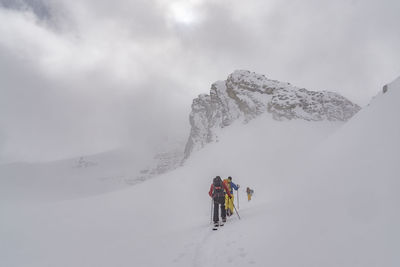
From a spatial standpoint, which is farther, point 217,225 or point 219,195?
point 219,195

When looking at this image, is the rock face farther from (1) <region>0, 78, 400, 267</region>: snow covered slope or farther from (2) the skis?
(1) <region>0, 78, 400, 267</region>: snow covered slope

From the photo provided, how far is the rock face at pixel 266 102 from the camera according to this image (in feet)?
144

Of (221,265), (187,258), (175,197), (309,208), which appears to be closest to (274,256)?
(221,265)

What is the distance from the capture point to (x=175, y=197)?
2434 centimetres

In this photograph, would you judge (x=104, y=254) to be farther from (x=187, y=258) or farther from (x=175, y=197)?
(x=175, y=197)

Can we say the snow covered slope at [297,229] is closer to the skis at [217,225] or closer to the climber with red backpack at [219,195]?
the skis at [217,225]

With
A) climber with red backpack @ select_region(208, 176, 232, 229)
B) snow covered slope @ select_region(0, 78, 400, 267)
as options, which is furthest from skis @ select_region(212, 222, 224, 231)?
climber with red backpack @ select_region(208, 176, 232, 229)

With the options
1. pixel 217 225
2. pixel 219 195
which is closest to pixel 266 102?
pixel 219 195

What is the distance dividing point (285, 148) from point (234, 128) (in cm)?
1726

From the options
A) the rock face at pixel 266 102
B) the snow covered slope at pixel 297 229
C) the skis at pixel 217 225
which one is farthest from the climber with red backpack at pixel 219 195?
the rock face at pixel 266 102

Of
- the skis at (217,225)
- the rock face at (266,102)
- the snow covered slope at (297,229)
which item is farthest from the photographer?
the rock face at (266,102)

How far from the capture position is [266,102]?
167 feet

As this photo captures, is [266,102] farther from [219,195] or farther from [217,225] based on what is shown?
[217,225]

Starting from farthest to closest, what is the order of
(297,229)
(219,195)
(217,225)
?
(219,195) < (217,225) < (297,229)
